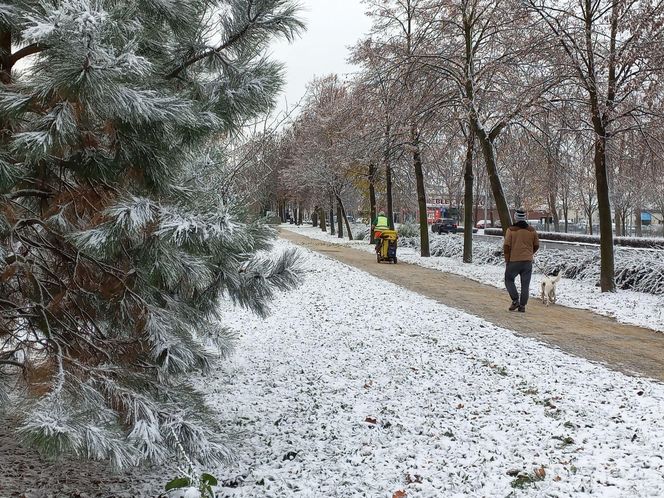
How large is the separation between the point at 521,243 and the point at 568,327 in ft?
6.02

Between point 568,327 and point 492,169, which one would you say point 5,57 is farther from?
point 492,169

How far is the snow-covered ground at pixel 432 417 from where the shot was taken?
148 inches

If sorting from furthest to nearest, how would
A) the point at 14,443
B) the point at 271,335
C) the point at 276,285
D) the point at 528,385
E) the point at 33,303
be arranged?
the point at 271,335 < the point at 528,385 < the point at 14,443 < the point at 276,285 < the point at 33,303

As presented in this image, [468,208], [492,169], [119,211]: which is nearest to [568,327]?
[119,211]

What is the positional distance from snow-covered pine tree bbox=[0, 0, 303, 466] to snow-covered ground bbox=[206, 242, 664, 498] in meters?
1.16

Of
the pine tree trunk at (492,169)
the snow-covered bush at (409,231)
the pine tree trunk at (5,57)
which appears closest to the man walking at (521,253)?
the pine tree trunk at (492,169)

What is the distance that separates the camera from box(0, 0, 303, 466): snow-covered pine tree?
242cm

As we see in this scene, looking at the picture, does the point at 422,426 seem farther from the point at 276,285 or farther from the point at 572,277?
the point at 572,277

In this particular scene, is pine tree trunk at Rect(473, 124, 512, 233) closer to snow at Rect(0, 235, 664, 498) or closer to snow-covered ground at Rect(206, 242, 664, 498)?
snow-covered ground at Rect(206, 242, 664, 498)

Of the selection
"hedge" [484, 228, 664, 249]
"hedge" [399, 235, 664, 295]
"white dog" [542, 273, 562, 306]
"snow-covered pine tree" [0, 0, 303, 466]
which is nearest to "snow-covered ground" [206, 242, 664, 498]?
"snow-covered pine tree" [0, 0, 303, 466]

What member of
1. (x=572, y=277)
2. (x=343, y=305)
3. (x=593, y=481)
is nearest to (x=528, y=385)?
(x=593, y=481)

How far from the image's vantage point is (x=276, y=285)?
3961 mm

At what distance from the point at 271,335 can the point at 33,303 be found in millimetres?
5130

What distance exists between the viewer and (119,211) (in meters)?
2.63
